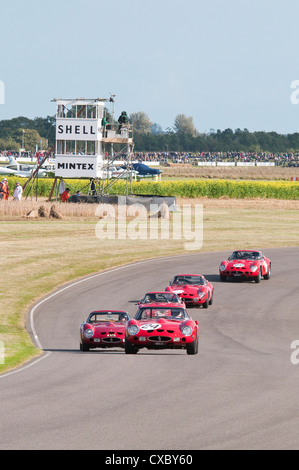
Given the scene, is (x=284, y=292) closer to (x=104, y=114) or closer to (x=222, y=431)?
(x=222, y=431)

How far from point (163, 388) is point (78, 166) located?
55393 mm

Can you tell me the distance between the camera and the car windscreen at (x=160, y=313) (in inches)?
881

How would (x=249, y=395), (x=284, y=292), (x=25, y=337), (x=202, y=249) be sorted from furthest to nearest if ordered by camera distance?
1. (x=202, y=249)
2. (x=284, y=292)
3. (x=25, y=337)
4. (x=249, y=395)

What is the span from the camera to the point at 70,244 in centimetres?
5269

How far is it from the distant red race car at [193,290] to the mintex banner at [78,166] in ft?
134

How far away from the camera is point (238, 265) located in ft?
125

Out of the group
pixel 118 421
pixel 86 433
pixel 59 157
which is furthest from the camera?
pixel 59 157

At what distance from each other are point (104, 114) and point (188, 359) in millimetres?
53329

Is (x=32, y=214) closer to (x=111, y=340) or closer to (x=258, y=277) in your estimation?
(x=258, y=277)

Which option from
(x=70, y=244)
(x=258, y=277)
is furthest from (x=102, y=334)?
(x=70, y=244)

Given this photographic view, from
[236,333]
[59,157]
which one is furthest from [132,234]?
[236,333]

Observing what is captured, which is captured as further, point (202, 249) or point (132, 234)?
point (132, 234)

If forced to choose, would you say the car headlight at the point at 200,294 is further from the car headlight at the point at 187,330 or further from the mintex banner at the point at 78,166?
the mintex banner at the point at 78,166

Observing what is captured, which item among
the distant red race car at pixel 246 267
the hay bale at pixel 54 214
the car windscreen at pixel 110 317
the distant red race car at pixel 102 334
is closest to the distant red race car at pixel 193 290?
the distant red race car at pixel 246 267
